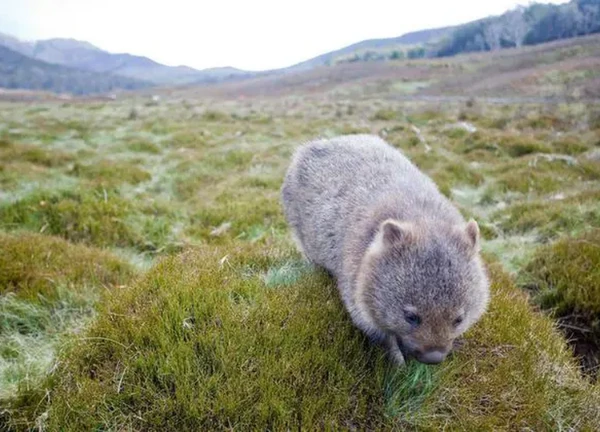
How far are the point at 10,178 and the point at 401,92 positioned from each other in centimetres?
4505

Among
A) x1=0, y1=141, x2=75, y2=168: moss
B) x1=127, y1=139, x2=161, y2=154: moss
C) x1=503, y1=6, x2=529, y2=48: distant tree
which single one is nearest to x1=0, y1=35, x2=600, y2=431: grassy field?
x1=0, y1=141, x2=75, y2=168: moss

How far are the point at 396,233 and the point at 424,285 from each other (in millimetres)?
423

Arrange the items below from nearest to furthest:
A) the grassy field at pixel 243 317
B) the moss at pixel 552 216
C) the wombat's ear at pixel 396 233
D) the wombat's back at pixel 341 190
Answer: the grassy field at pixel 243 317 → the wombat's ear at pixel 396 233 → the wombat's back at pixel 341 190 → the moss at pixel 552 216

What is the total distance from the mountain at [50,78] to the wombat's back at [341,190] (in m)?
147

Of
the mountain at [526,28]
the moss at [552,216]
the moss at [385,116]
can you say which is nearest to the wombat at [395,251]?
the moss at [552,216]

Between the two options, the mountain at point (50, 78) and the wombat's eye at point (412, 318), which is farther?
the mountain at point (50, 78)

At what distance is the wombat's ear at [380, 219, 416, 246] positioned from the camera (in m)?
3.22

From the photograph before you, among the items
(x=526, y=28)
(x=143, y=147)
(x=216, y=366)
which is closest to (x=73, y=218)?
(x=216, y=366)

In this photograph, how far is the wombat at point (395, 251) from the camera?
9.91 ft

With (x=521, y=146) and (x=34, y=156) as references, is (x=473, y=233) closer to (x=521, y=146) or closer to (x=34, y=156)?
(x=521, y=146)

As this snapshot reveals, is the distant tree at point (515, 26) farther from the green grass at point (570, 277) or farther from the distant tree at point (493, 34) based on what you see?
the green grass at point (570, 277)

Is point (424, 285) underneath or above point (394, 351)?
above

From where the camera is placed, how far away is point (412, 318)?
120 inches

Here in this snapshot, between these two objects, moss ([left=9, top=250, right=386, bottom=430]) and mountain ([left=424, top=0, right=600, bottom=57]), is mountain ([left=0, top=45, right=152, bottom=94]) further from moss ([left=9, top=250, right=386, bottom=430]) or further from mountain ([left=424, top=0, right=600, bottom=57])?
moss ([left=9, top=250, right=386, bottom=430])
